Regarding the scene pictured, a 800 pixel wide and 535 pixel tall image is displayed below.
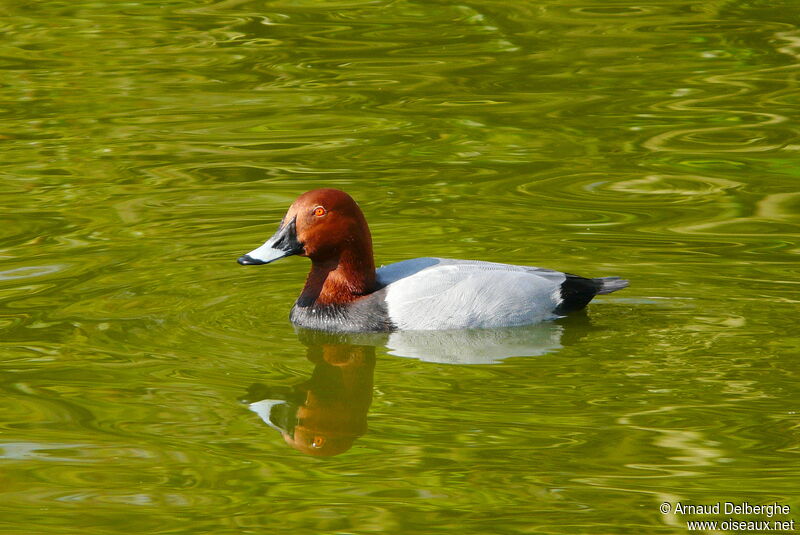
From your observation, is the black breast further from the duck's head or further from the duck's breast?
the duck's head

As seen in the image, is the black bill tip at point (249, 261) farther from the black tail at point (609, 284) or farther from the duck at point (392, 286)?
the black tail at point (609, 284)

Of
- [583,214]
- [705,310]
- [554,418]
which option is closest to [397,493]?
[554,418]

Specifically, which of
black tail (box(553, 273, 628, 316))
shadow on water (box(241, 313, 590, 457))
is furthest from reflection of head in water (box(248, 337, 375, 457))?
black tail (box(553, 273, 628, 316))

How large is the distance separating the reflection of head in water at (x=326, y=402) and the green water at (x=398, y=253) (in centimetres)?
2

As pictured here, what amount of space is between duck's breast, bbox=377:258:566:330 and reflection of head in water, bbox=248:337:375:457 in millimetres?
369

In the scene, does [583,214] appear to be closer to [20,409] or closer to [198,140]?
[198,140]

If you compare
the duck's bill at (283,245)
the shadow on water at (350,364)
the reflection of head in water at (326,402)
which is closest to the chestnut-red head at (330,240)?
the duck's bill at (283,245)

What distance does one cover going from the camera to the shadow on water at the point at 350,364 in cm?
718

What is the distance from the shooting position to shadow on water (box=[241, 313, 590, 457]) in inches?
283

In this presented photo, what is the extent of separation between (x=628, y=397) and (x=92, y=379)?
285 cm

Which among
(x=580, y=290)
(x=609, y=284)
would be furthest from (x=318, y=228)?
(x=609, y=284)

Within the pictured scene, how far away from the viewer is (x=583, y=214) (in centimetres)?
1091

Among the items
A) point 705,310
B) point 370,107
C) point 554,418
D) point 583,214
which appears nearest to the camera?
point 554,418

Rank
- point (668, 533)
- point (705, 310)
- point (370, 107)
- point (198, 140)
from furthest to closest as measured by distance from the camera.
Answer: point (370, 107) < point (198, 140) < point (705, 310) < point (668, 533)
